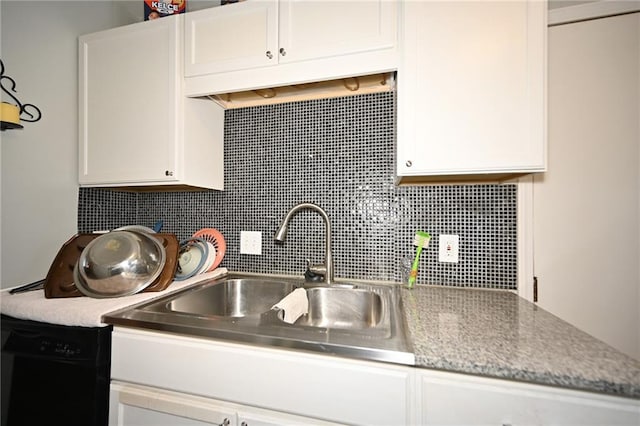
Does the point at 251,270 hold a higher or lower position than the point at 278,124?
lower

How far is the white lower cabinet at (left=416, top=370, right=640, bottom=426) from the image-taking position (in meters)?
0.54

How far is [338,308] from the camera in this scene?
120 centimetres

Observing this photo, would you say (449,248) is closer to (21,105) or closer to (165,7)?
(165,7)

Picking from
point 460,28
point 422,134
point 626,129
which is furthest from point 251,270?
point 626,129

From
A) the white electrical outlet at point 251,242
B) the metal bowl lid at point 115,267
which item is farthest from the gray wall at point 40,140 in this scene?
the white electrical outlet at point 251,242

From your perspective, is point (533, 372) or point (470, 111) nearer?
point (533, 372)

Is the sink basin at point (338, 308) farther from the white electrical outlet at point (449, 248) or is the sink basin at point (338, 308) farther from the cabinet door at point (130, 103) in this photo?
the cabinet door at point (130, 103)

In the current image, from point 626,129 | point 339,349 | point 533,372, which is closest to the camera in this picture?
point 533,372

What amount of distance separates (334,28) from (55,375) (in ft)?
5.08

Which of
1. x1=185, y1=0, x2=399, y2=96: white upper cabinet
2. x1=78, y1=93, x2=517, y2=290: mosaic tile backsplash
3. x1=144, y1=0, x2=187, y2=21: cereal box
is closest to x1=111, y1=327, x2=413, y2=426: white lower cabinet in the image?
x1=78, y1=93, x2=517, y2=290: mosaic tile backsplash

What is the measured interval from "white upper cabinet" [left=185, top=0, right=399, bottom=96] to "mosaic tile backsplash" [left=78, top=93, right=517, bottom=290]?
31 centimetres

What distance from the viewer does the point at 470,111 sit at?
940mm

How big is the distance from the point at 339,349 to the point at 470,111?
902mm

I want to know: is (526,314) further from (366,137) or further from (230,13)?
(230,13)
